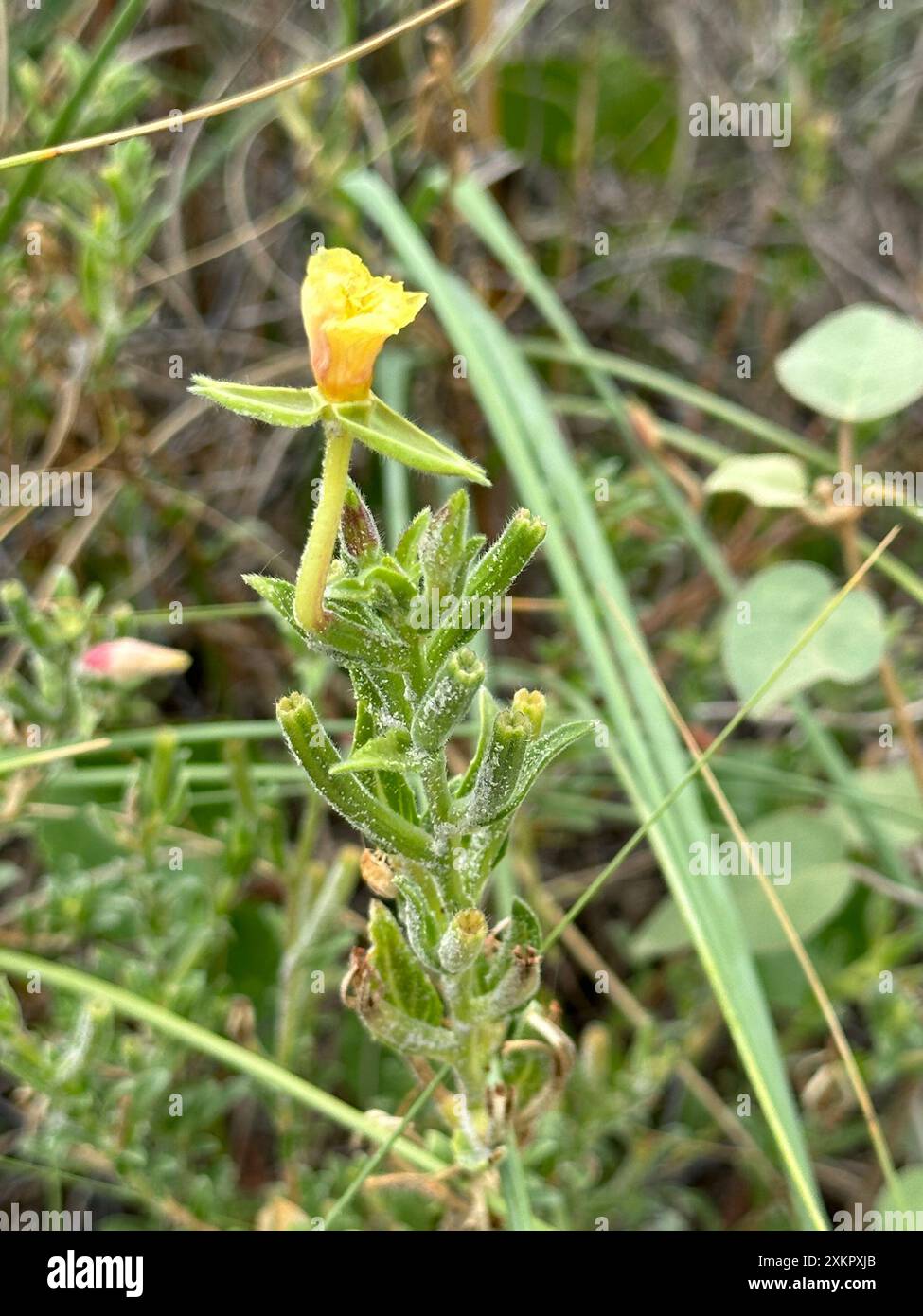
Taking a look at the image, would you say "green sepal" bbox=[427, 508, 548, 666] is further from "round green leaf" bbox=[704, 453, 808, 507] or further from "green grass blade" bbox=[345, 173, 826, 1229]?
"round green leaf" bbox=[704, 453, 808, 507]

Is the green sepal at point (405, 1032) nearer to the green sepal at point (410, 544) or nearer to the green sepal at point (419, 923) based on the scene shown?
the green sepal at point (419, 923)

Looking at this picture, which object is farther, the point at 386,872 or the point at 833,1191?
the point at 833,1191

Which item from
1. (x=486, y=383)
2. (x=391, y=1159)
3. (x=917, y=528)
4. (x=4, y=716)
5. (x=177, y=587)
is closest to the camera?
(x=391, y=1159)

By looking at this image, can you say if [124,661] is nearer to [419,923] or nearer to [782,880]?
[419,923]

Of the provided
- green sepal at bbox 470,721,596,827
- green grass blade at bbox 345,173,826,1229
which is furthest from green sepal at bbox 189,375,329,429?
green grass blade at bbox 345,173,826,1229

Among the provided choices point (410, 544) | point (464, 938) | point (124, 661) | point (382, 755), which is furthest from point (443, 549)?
point (124, 661)

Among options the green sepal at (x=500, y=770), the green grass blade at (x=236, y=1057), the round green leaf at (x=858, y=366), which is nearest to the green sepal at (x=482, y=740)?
the green sepal at (x=500, y=770)

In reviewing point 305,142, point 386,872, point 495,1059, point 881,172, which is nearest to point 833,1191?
point 495,1059
